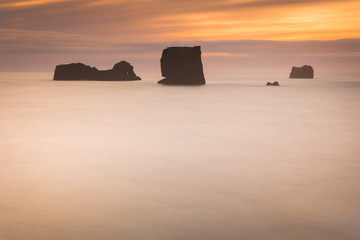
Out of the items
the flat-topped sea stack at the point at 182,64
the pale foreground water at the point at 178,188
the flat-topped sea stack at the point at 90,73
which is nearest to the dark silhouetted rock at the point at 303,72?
the flat-topped sea stack at the point at 90,73

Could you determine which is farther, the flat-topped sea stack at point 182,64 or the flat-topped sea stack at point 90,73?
the flat-topped sea stack at point 90,73

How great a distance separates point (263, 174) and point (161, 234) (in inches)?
238

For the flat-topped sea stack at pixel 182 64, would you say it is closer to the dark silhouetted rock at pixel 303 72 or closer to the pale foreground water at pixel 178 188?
the pale foreground water at pixel 178 188

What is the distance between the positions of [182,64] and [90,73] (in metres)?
61.3

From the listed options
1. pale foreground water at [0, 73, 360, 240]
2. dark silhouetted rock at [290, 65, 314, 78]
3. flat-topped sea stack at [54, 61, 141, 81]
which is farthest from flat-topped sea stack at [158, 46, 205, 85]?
dark silhouetted rock at [290, 65, 314, 78]

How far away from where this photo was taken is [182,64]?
90.9m

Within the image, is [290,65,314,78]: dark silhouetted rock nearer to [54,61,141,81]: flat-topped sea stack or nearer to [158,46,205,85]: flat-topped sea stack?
[54,61,141,81]: flat-topped sea stack

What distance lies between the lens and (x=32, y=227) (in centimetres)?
758

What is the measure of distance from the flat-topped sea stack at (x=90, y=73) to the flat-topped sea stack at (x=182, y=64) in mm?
41217

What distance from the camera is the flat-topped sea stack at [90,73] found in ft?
452

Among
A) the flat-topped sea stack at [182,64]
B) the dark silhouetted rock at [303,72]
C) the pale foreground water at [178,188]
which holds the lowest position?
the pale foreground water at [178,188]

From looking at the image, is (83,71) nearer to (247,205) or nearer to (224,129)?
(224,129)

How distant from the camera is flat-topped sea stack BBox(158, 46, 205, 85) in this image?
90.6m

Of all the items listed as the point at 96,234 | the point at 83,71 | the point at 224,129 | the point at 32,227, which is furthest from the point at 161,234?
the point at 83,71
